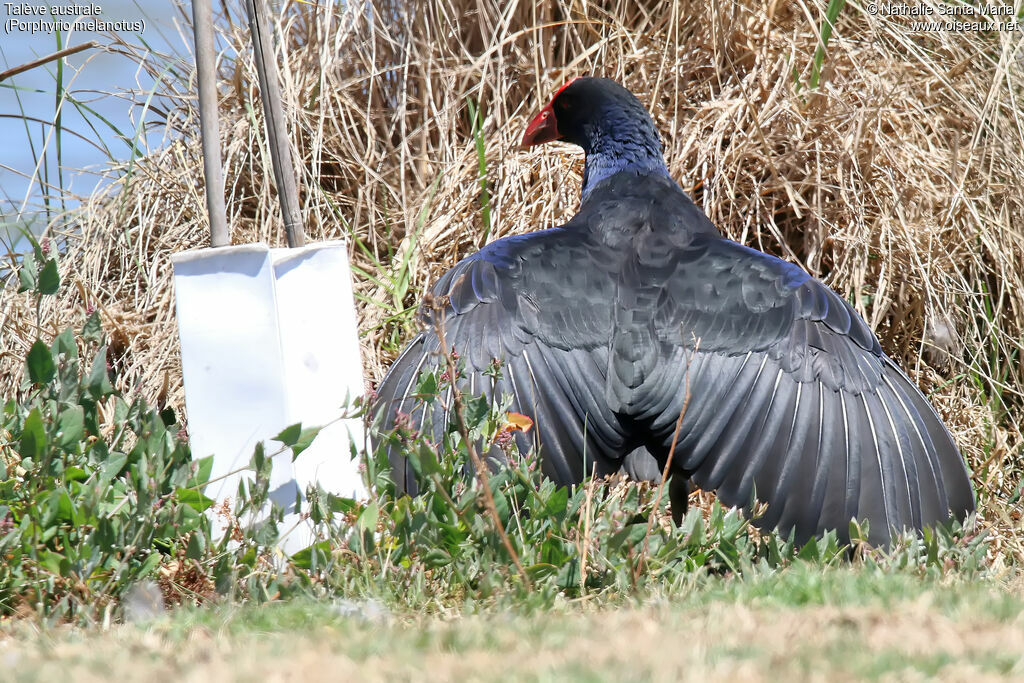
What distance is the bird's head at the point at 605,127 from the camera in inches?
150

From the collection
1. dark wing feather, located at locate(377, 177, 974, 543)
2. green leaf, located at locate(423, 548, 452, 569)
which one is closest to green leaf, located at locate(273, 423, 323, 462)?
green leaf, located at locate(423, 548, 452, 569)

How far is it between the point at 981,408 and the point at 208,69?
120 inches

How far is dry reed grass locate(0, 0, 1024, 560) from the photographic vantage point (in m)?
4.04

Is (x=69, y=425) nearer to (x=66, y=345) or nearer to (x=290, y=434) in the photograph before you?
(x=66, y=345)

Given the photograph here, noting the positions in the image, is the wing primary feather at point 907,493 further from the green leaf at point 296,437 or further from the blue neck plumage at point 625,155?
the green leaf at point 296,437

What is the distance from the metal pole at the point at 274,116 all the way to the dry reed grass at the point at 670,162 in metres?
1.55

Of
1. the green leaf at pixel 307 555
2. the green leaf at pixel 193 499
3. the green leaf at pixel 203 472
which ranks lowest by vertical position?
the green leaf at pixel 307 555

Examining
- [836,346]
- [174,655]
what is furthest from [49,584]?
[836,346]

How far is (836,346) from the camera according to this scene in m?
2.82

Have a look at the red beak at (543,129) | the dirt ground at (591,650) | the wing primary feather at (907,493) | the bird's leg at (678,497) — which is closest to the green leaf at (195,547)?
the dirt ground at (591,650)

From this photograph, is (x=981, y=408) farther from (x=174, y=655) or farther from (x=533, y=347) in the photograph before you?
(x=174, y=655)

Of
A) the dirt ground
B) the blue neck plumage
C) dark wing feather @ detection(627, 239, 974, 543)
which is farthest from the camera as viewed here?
the blue neck plumage

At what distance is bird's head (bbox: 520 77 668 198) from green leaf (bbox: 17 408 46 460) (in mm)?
2172

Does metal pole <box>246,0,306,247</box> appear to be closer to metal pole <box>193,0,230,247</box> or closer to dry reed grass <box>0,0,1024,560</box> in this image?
metal pole <box>193,0,230,247</box>
